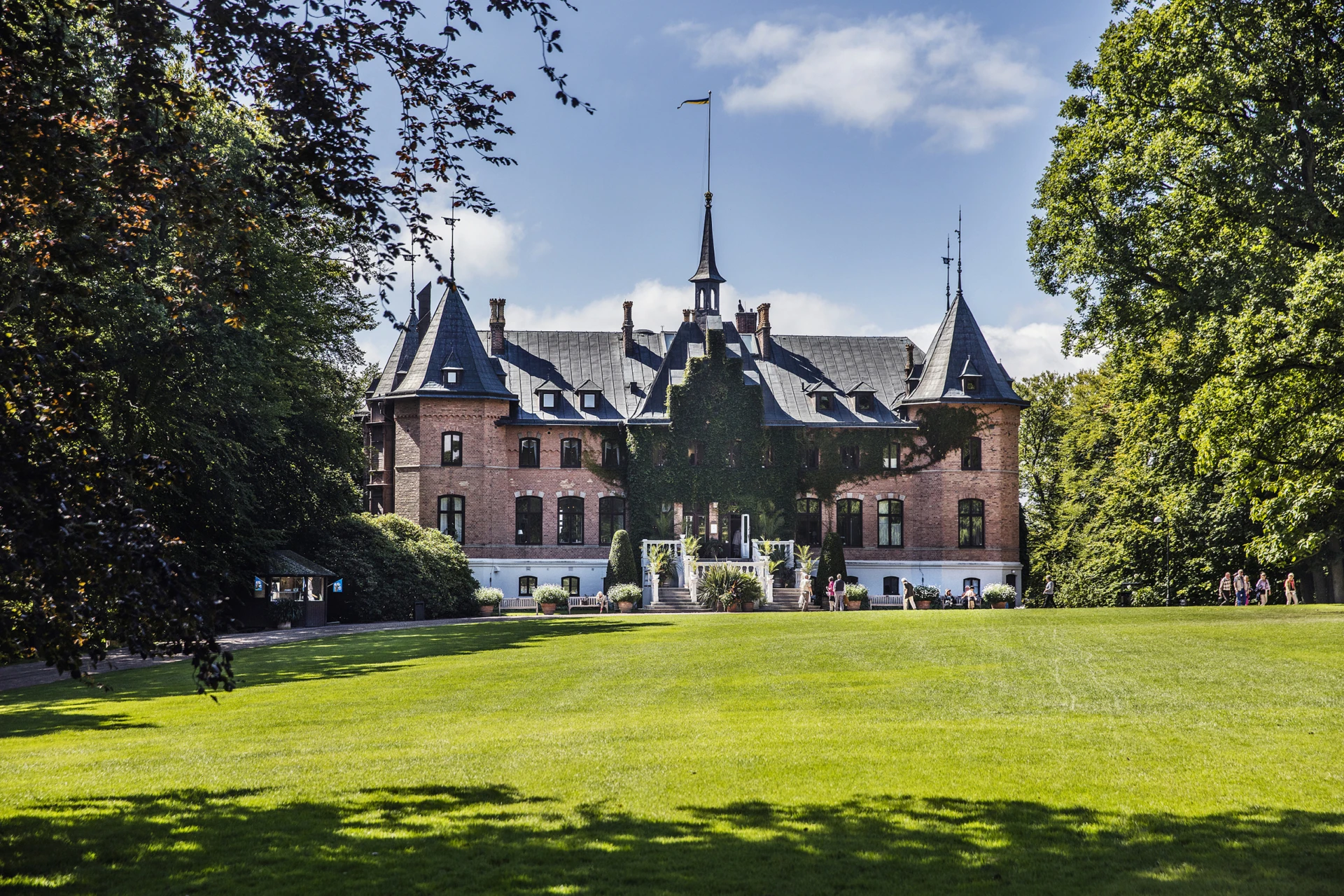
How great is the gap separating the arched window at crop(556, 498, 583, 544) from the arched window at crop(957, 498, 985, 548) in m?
→ 14.9

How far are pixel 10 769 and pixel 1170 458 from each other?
33.8 metres

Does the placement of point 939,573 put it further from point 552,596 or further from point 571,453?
point 552,596

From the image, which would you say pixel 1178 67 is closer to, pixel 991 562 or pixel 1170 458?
pixel 1170 458

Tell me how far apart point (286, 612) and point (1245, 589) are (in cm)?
2923

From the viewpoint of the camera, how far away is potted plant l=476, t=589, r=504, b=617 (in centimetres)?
3897

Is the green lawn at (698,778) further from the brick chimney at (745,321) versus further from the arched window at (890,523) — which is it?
the brick chimney at (745,321)

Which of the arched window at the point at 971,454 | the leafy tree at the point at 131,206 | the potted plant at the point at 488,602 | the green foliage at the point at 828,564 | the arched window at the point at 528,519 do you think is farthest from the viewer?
the arched window at the point at 971,454

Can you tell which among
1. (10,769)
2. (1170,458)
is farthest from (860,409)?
(10,769)

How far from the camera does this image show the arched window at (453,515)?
1745 inches

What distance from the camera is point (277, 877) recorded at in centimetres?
652

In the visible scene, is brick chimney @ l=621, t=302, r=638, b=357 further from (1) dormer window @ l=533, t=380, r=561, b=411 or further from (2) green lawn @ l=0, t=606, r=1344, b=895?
(2) green lawn @ l=0, t=606, r=1344, b=895

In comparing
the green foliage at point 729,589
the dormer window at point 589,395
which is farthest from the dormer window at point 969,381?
the dormer window at point 589,395

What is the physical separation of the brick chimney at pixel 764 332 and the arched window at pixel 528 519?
11877mm

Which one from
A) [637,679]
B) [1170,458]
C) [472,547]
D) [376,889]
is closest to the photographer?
[376,889]
